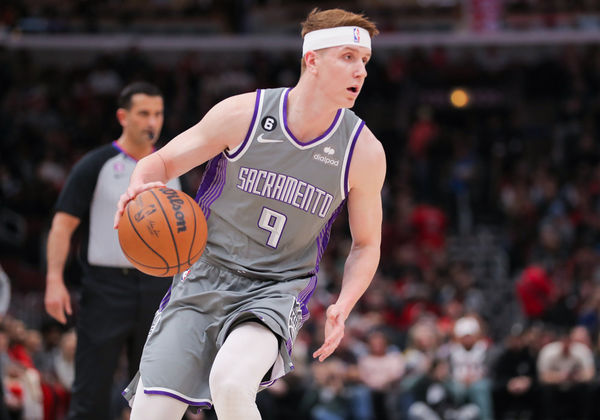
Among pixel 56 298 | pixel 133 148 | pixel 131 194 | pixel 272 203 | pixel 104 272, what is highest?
pixel 131 194

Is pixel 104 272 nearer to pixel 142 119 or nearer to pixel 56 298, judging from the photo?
pixel 56 298

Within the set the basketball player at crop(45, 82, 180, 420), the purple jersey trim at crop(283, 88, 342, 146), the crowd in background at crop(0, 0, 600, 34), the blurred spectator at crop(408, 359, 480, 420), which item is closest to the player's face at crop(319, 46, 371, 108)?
the purple jersey trim at crop(283, 88, 342, 146)

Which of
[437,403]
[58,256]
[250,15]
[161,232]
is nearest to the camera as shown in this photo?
[161,232]

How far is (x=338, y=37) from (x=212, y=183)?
0.97 metres

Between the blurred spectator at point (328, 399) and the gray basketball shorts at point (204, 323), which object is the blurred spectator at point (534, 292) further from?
the gray basketball shorts at point (204, 323)

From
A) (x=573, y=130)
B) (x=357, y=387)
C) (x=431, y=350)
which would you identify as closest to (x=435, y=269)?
(x=431, y=350)

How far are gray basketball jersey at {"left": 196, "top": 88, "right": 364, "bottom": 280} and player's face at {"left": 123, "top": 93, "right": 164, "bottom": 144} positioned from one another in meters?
1.73

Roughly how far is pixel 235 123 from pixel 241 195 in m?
0.35

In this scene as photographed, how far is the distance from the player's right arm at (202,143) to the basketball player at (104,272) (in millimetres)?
1519

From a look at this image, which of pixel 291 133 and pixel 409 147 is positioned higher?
pixel 291 133

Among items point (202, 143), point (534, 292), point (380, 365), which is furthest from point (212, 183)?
Result: point (534, 292)

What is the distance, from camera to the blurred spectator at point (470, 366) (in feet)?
35.4

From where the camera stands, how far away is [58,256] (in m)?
6.07

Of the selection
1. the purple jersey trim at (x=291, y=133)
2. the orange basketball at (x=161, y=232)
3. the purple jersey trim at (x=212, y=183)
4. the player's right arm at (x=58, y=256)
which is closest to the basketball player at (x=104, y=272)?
the player's right arm at (x=58, y=256)
